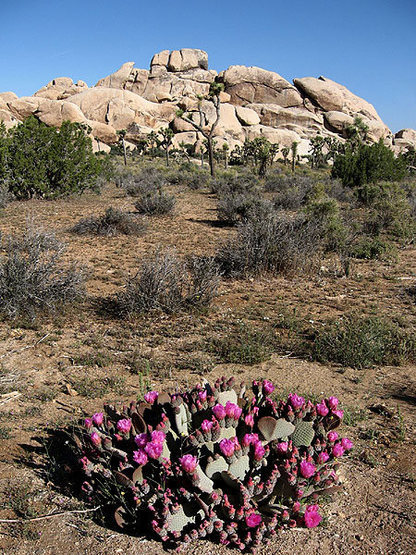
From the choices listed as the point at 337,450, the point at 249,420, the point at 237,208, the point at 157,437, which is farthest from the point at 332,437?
the point at 237,208

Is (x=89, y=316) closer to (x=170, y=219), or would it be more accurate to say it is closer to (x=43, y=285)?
(x=43, y=285)

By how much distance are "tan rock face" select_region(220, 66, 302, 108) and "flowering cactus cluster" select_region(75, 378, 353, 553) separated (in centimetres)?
8379

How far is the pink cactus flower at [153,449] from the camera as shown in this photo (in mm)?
2318

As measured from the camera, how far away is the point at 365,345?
495 centimetres

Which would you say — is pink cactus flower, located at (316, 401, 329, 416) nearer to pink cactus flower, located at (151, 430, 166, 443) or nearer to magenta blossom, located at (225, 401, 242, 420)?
magenta blossom, located at (225, 401, 242, 420)

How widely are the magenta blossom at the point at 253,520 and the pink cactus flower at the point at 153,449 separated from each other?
56 cm

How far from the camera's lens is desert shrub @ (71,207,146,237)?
37.4ft

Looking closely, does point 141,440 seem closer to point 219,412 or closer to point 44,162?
point 219,412

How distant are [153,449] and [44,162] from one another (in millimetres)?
16206

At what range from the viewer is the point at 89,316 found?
20.0 ft

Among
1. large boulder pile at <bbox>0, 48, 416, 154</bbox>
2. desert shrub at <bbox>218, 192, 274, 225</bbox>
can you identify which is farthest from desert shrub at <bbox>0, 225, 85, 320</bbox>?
large boulder pile at <bbox>0, 48, 416, 154</bbox>

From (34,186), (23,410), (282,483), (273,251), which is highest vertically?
(34,186)

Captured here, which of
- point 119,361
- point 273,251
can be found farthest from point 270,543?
point 273,251

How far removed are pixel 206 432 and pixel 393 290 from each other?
5.96 metres
